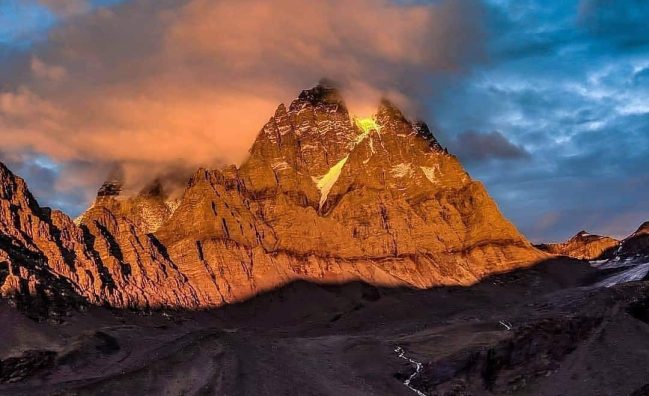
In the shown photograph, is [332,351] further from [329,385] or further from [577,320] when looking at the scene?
[577,320]

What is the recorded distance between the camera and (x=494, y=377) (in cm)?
13512

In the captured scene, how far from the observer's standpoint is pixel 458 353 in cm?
14550

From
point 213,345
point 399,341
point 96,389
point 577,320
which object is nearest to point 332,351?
point 399,341

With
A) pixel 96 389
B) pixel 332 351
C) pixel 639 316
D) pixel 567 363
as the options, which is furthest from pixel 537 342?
pixel 96 389

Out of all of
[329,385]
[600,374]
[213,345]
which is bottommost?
[600,374]

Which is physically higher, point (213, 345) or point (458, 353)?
point (213, 345)

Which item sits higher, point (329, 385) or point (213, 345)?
point (213, 345)

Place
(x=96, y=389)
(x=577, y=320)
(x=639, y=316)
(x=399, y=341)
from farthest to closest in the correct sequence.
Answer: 1. (x=399, y=341)
2. (x=639, y=316)
3. (x=577, y=320)
4. (x=96, y=389)

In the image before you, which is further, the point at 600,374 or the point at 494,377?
the point at 494,377

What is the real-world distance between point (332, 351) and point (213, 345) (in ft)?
118

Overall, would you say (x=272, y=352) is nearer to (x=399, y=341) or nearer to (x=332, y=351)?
(x=332, y=351)

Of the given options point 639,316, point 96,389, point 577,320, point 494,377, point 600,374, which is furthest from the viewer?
point 639,316

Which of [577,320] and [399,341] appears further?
[399,341]

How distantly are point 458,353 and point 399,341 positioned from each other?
39409mm
